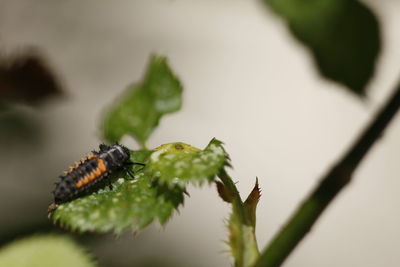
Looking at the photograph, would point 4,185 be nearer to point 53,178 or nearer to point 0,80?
point 53,178

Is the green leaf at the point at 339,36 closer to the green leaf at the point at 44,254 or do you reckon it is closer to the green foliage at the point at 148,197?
the green foliage at the point at 148,197

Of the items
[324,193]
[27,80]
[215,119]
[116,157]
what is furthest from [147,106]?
[27,80]

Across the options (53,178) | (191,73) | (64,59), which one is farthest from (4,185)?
(191,73)

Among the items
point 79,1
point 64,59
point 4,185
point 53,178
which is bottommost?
point 4,185

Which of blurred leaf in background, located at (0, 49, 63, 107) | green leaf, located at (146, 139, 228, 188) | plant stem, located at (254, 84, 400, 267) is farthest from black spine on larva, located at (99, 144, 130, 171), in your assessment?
blurred leaf in background, located at (0, 49, 63, 107)

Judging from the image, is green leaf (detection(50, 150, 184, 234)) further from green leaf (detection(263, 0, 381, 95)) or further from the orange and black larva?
green leaf (detection(263, 0, 381, 95))

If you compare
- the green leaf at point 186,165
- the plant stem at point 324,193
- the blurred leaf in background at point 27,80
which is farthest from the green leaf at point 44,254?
the blurred leaf in background at point 27,80
